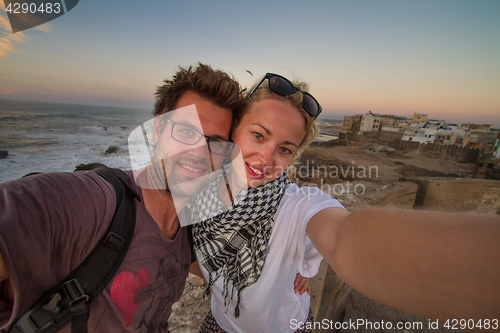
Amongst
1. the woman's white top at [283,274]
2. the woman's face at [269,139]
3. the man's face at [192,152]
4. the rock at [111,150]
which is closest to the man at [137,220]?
the man's face at [192,152]

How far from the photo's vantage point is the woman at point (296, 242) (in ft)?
1.57

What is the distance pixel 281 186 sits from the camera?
157cm

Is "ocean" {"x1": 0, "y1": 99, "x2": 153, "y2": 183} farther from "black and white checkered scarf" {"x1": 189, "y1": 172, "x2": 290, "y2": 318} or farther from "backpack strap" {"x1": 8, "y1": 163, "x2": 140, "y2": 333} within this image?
"backpack strap" {"x1": 8, "y1": 163, "x2": 140, "y2": 333}

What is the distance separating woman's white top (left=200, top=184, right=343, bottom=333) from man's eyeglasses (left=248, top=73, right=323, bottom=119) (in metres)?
0.65

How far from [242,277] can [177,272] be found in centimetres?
49

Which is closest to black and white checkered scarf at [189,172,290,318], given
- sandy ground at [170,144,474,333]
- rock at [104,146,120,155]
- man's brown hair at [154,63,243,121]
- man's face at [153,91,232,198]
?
man's face at [153,91,232,198]

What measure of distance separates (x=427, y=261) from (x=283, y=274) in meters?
1.04

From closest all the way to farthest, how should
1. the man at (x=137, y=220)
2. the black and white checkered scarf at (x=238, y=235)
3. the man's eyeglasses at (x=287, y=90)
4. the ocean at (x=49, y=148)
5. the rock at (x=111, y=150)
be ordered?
the man at (x=137, y=220) < the black and white checkered scarf at (x=238, y=235) < the man's eyeglasses at (x=287, y=90) < the ocean at (x=49, y=148) < the rock at (x=111, y=150)

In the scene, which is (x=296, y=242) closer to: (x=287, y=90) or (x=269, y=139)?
(x=269, y=139)

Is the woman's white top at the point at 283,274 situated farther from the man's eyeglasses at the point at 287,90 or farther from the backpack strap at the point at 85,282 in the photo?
the backpack strap at the point at 85,282

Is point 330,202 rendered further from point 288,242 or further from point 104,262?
point 104,262

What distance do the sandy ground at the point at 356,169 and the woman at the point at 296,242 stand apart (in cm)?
30

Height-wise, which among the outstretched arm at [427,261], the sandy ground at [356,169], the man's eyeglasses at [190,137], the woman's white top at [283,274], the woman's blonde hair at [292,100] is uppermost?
the woman's blonde hair at [292,100]

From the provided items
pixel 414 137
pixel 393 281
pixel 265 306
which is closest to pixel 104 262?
pixel 265 306
